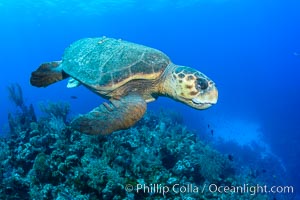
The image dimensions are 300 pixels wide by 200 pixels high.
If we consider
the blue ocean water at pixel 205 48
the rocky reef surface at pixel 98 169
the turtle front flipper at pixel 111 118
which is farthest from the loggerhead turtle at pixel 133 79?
the blue ocean water at pixel 205 48

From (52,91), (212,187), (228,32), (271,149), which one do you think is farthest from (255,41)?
(212,187)

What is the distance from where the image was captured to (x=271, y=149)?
20.4 meters

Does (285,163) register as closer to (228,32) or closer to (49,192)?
(49,192)

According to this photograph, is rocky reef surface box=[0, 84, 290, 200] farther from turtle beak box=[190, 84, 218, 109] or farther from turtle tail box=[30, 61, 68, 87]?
turtle beak box=[190, 84, 218, 109]

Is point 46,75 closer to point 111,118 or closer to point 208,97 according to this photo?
point 111,118

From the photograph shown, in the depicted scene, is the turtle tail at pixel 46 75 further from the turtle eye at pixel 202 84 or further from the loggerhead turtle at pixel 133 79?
the turtle eye at pixel 202 84

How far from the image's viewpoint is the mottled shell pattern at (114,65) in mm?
4566

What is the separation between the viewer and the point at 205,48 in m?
130

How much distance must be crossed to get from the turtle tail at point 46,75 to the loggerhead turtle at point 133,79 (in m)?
0.41

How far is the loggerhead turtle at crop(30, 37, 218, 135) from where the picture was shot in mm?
4227

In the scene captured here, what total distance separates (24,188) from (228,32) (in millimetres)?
122134

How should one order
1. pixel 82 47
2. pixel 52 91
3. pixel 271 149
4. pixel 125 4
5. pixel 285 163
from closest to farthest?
pixel 82 47, pixel 285 163, pixel 271 149, pixel 125 4, pixel 52 91

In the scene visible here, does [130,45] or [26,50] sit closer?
[130,45]

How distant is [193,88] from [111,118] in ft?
4.80
